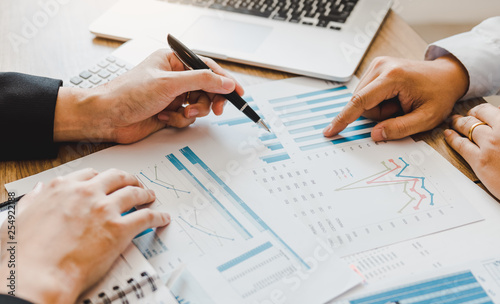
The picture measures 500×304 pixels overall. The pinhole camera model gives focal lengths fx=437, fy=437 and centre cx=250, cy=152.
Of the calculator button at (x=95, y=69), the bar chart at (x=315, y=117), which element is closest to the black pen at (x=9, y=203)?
the calculator button at (x=95, y=69)

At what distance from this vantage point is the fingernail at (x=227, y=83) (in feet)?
2.76

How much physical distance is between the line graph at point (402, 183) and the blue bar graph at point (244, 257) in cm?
18

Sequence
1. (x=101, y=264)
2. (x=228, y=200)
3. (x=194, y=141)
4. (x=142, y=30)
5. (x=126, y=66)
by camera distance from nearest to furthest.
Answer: (x=101, y=264), (x=228, y=200), (x=194, y=141), (x=126, y=66), (x=142, y=30)

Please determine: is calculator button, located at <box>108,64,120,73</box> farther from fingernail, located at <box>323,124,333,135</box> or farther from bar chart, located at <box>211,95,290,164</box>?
fingernail, located at <box>323,124,333,135</box>

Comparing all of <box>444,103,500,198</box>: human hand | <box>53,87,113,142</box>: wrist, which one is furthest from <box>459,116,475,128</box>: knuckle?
<box>53,87,113,142</box>: wrist

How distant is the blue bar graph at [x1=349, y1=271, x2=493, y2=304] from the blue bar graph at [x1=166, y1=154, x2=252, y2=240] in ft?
0.63

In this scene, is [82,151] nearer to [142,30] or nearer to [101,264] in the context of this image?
[101,264]

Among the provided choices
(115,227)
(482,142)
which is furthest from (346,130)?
(115,227)

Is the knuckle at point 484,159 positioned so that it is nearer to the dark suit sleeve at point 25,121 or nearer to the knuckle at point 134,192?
the knuckle at point 134,192

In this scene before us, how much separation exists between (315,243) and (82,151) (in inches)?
18.6

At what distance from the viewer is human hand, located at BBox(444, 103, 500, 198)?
78 cm

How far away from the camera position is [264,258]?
65cm

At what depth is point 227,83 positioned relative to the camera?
2.77 ft

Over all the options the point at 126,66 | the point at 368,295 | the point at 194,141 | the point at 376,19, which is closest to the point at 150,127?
the point at 194,141
